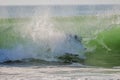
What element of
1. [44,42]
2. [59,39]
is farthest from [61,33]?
[44,42]

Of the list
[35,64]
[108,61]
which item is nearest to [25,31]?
[35,64]

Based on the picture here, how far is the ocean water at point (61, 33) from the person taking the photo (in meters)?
2.86

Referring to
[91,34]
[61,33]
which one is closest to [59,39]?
[61,33]

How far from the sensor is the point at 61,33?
287 cm

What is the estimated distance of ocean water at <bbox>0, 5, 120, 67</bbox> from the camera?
2863mm

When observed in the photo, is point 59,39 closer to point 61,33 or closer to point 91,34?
point 61,33

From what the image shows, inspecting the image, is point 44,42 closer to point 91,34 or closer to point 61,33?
point 61,33

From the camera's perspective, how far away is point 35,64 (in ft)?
9.50

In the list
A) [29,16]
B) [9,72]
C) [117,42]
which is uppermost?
[29,16]

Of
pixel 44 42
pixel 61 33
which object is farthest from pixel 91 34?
pixel 44 42

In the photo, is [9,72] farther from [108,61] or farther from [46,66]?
[108,61]

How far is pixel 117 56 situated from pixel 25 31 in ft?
2.80

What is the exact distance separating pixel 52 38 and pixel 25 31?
251mm

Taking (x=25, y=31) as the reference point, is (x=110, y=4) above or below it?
above
